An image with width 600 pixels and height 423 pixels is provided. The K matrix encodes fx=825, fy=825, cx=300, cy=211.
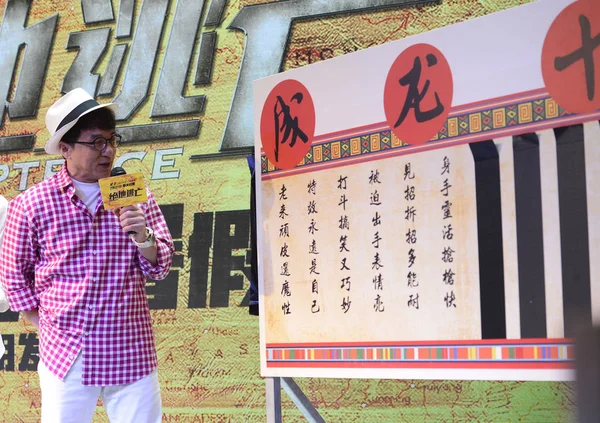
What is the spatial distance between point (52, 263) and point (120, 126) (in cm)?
189

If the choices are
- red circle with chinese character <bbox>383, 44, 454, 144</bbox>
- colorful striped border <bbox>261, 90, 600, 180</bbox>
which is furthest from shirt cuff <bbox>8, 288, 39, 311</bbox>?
red circle with chinese character <bbox>383, 44, 454, 144</bbox>

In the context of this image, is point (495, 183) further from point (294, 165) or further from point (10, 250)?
point (10, 250)

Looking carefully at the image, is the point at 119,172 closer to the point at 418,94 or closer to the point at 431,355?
the point at 418,94

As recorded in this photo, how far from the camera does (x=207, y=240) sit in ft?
13.0

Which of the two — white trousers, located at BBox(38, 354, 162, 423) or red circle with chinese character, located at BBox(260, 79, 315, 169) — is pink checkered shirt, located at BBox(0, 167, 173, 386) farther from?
red circle with chinese character, located at BBox(260, 79, 315, 169)

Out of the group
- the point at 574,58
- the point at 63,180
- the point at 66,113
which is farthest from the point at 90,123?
the point at 574,58

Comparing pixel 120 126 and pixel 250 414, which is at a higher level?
pixel 120 126

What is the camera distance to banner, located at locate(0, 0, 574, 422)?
365 cm

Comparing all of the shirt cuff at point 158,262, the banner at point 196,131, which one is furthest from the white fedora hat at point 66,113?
the banner at point 196,131

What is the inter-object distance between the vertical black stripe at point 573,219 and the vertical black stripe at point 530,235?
52 mm

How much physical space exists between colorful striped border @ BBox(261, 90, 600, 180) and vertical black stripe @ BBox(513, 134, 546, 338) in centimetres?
5

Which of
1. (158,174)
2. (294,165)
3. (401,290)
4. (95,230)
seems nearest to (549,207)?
(401,290)

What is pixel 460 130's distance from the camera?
2027mm

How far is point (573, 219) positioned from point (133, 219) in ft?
3.89
